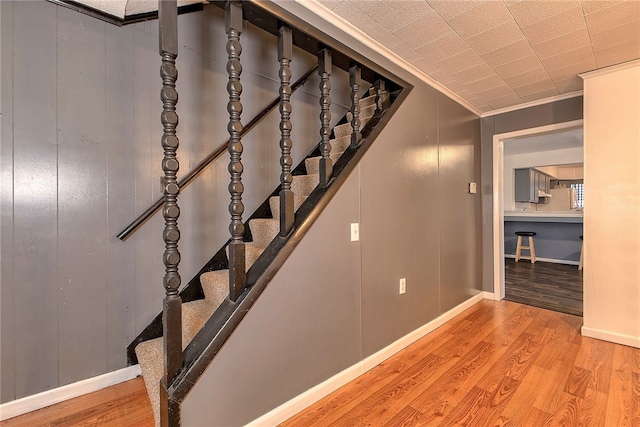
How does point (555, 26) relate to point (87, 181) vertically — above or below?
above

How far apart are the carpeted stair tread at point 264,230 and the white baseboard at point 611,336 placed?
297 cm

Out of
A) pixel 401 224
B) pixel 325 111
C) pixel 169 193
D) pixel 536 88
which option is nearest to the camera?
pixel 169 193

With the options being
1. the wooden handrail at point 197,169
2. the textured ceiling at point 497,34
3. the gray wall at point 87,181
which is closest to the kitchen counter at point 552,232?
the textured ceiling at point 497,34

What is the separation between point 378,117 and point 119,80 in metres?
1.81

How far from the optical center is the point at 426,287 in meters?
2.71

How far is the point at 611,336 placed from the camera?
99.3 inches

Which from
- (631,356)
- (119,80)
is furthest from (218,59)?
(631,356)

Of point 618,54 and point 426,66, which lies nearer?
point 618,54

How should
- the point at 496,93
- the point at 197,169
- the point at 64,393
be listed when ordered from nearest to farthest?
the point at 64,393 → the point at 197,169 → the point at 496,93

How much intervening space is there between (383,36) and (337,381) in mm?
2415

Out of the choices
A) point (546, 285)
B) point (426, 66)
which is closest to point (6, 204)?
point (426, 66)

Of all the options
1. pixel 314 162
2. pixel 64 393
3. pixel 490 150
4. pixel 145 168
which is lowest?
pixel 64 393

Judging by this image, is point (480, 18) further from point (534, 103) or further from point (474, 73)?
point (534, 103)

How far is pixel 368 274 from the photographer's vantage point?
210 centimetres
